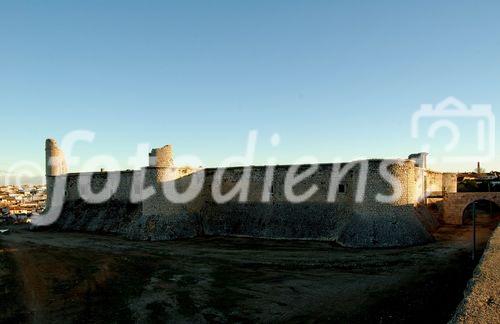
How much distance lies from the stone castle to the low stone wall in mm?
12149

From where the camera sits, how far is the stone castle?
77.1 ft

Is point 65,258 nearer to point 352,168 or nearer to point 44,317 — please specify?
point 44,317

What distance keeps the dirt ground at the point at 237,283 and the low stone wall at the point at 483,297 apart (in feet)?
6.79

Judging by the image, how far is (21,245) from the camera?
27.6 meters

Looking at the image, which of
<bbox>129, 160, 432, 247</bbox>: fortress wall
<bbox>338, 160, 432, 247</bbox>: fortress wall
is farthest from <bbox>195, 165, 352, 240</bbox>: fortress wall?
<bbox>338, 160, 432, 247</bbox>: fortress wall

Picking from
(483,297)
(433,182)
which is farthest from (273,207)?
(483,297)

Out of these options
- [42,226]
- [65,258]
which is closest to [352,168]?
[65,258]

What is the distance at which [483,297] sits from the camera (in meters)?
7.85

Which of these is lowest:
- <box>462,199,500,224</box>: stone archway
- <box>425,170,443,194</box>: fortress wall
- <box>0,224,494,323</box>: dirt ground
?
<box>0,224,494,323</box>: dirt ground

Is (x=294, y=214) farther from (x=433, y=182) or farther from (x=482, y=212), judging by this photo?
(x=482, y=212)

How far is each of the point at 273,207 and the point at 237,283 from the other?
12505 mm

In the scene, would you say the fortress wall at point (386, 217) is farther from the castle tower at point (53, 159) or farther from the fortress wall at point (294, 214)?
the castle tower at point (53, 159)

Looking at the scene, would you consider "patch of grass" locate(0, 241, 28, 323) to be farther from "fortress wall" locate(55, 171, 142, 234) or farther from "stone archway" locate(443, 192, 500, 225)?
"stone archway" locate(443, 192, 500, 225)

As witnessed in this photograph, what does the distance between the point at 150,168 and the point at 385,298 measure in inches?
821
